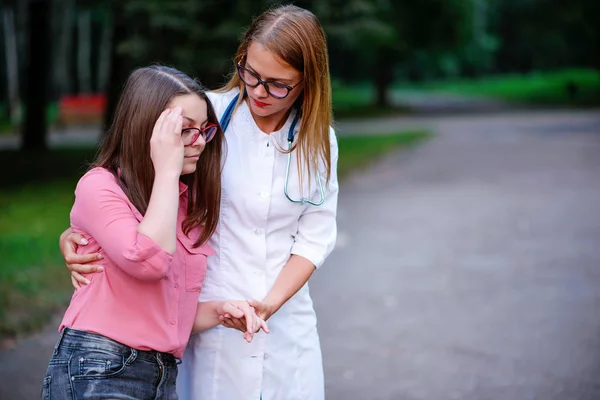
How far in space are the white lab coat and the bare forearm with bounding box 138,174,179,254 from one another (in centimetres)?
32

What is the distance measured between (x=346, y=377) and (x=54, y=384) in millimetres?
3011

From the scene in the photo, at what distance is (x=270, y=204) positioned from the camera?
246 centimetres

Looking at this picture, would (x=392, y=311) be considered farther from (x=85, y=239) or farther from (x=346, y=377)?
(x=85, y=239)

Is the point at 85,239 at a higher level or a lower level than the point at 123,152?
lower

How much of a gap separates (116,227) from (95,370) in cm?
37

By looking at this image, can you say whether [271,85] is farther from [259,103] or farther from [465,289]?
[465,289]

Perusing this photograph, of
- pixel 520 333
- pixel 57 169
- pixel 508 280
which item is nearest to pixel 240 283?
pixel 520 333

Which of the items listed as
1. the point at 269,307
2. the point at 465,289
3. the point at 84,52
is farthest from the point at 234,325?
the point at 84,52

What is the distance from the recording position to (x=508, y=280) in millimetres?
7004

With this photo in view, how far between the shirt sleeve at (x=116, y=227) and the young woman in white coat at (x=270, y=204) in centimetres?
24

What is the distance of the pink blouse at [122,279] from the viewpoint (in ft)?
6.91

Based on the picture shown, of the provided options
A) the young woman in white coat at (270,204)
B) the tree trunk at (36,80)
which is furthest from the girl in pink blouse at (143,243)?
the tree trunk at (36,80)

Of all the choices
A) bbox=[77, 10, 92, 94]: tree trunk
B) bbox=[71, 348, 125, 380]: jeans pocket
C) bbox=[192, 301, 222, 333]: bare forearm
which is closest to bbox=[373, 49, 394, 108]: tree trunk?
bbox=[77, 10, 92, 94]: tree trunk

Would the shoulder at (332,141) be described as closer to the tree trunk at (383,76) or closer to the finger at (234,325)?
the finger at (234,325)
